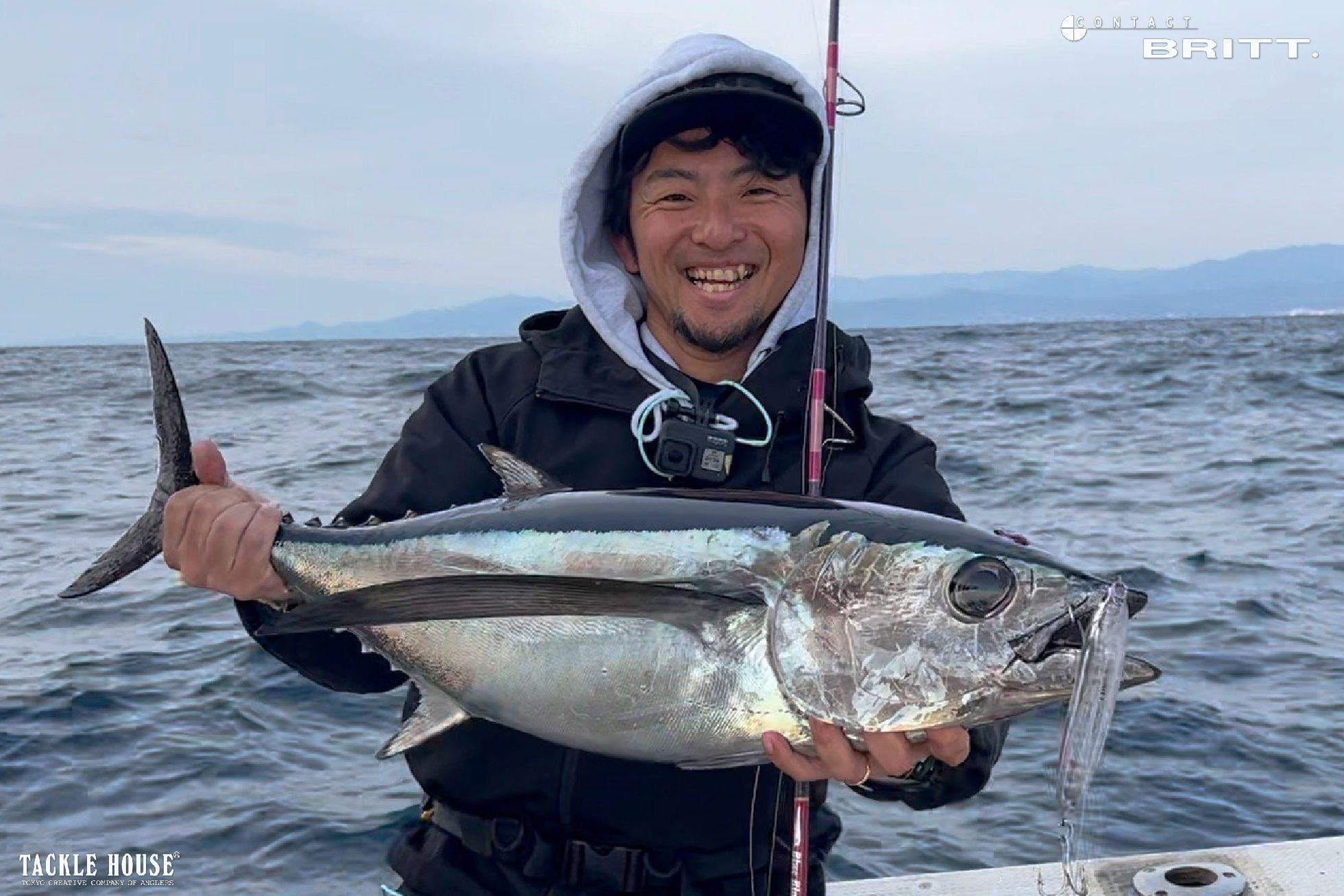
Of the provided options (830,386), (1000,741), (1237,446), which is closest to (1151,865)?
(1000,741)

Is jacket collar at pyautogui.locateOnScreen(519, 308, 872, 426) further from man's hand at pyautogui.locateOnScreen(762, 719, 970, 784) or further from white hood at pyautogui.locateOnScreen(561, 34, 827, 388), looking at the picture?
man's hand at pyautogui.locateOnScreen(762, 719, 970, 784)

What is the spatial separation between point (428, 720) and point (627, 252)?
173 centimetres

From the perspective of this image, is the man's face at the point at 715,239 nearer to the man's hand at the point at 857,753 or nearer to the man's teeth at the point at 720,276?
the man's teeth at the point at 720,276

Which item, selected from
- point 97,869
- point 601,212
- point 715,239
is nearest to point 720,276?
point 715,239

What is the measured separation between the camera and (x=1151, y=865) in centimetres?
477

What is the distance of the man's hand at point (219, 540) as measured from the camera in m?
3.09

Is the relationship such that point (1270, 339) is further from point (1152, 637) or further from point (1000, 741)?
point (1000, 741)

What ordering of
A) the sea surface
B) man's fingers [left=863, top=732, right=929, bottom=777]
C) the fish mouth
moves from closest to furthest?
1. the fish mouth
2. man's fingers [left=863, top=732, right=929, bottom=777]
3. the sea surface

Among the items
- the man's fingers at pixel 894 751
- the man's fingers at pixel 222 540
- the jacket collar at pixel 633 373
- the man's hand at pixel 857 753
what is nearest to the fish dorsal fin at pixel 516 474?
the jacket collar at pixel 633 373

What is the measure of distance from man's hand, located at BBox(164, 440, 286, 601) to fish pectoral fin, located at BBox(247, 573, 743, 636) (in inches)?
14.5

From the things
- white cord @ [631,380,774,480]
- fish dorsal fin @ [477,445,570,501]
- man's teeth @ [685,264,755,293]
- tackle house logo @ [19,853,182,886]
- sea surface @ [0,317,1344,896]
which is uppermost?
man's teeth @ [685,264,755,293]

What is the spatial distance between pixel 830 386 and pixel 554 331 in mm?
848

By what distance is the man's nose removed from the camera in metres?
3.59

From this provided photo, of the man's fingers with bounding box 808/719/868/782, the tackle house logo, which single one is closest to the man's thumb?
the man's fingers with bounding box 808/719/868/782
